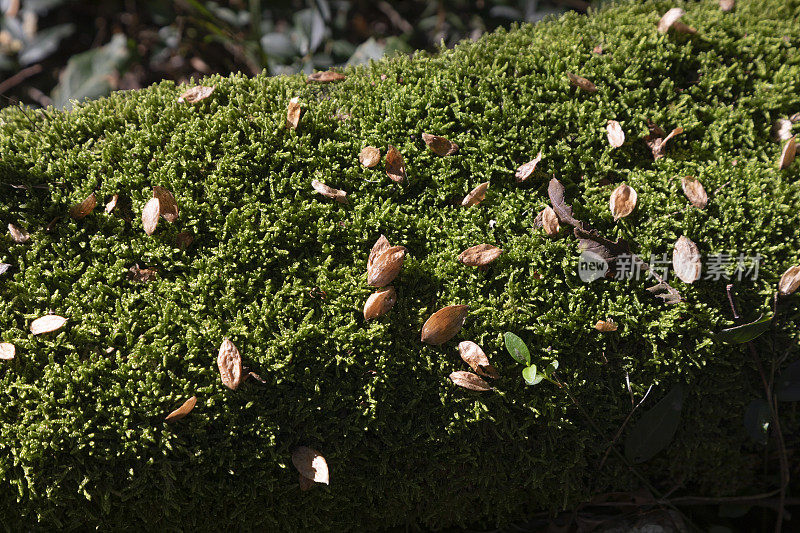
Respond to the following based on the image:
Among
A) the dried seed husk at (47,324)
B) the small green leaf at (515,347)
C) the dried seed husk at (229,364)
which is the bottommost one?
the dried seed husk at (229,364)

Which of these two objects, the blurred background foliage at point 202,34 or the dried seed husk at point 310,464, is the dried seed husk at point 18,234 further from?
the blurred background foliage at point 202,34

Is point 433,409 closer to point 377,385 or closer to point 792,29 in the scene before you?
point 377,385

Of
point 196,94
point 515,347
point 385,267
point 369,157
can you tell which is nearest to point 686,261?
point 515,347

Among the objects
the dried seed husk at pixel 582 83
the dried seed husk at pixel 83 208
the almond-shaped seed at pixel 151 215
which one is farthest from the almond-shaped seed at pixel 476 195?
the dried seed husk at pixel 83 208

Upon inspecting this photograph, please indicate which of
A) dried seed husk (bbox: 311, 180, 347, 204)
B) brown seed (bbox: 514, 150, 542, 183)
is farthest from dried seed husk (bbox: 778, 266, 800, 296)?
dried seed husk (bbox: 311, 180, 347, 204)

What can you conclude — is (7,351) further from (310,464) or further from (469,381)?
(469,381)

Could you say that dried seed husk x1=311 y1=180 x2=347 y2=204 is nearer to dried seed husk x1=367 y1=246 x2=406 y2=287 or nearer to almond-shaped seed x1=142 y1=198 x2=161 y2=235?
dried seed husk x1=367 y1=246 x2=406 y2=287
